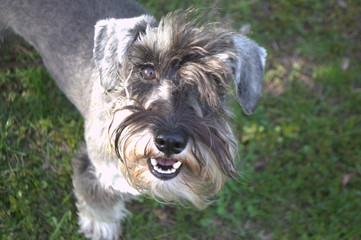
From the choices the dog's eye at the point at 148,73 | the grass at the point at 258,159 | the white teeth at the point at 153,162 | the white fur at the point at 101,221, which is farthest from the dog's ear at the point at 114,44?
the grass at the point at 258,159

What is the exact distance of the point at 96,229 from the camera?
147 inches

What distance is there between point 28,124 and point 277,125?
3.01 meters

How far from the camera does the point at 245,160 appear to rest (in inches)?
173

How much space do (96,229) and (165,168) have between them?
60.0 inches

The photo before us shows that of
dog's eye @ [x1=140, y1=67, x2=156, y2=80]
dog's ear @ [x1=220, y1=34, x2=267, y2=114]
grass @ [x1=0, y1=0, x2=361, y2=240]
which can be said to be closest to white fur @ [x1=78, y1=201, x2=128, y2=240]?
grass @ [x1=0, y1=0, x2=361, y2=240]

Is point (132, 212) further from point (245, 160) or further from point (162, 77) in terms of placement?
point (162, 77)

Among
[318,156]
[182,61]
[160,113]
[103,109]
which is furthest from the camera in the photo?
[318,156]

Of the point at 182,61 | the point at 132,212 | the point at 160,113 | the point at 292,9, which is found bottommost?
the point at 132,212

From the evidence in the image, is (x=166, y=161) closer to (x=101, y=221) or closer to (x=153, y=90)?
(x=153, y=90)

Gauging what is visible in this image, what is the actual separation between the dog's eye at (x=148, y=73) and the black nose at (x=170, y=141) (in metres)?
0.54

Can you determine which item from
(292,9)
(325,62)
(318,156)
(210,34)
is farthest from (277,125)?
(210,34)

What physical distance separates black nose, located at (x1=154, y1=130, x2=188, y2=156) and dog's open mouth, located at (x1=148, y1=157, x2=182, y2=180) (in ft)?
0.90

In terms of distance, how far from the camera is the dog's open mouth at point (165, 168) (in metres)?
2.62

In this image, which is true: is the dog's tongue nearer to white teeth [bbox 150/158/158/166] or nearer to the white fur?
white teeth [bbox 150/158/158/166]
